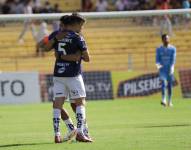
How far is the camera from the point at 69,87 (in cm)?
1389

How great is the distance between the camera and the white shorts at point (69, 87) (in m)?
13.9

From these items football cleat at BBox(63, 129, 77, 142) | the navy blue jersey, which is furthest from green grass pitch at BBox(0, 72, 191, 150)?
the navy blue jersey

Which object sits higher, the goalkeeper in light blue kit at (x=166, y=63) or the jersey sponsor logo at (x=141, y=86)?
the goalkeeper in light blue kit at (x=166, y=63)

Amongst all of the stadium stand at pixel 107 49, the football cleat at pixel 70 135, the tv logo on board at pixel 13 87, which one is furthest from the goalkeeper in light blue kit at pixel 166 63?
the football cleat at pixel 70 135

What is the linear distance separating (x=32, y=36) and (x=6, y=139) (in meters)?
18.0

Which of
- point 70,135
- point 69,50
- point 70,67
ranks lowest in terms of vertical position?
point 70,135

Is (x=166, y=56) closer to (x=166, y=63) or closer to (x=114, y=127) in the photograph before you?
(x=166, y=63)

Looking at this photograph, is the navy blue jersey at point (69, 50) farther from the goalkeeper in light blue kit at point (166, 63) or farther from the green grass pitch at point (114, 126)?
the goalkeeper in light blue kit at point (166, 63)

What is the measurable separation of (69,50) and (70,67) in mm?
311

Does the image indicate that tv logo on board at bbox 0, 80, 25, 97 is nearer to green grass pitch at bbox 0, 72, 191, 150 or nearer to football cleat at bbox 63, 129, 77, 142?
green grass pitch at bbox 0, 72, 191, 150

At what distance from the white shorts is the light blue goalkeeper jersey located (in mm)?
10661

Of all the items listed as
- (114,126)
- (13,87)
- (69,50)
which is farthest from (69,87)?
(13,87)

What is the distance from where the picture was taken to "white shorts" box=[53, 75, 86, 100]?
13.9 m

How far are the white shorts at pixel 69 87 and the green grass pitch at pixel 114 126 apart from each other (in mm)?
884
